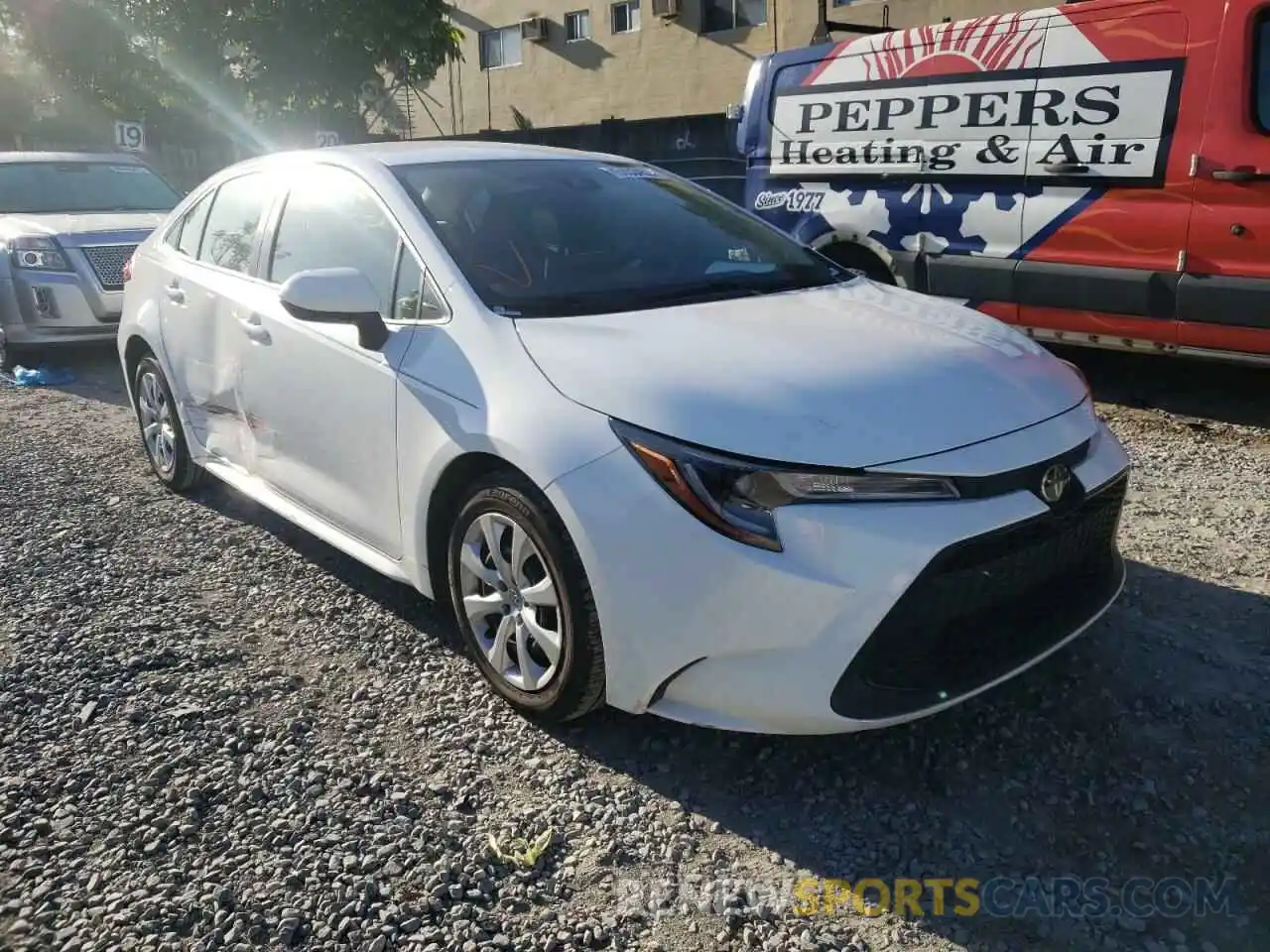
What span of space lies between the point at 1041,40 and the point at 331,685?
208 inches

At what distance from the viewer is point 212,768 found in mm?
2836

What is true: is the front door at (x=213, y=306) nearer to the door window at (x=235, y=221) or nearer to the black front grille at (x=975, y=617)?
the door window at (x=235, y=221)

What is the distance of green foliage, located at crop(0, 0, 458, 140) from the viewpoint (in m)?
16.7

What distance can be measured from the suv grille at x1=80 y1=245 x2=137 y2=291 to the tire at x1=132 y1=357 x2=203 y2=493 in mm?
3348

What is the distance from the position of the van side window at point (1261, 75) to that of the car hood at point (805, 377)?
3226 mm

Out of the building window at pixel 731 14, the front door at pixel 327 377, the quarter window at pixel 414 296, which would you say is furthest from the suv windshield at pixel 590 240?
the building window at pixel 731 14

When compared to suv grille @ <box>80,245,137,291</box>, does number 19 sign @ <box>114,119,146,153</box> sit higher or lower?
higher

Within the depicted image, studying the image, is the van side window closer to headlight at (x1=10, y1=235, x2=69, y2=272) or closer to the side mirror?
the side mirror

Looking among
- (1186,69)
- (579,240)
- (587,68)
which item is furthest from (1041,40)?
(587,68)

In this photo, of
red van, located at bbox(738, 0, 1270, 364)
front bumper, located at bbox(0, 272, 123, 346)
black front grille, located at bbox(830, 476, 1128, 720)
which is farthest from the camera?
front bumper, located at bbox(0, 272, 123, 346)

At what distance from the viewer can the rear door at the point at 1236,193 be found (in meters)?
5.34

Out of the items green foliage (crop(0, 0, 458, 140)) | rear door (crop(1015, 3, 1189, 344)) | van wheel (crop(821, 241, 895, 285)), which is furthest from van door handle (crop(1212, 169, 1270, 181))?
green foliage (crop(0, 0, 458, 140))

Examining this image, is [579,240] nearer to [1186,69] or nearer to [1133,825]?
[1133,825]

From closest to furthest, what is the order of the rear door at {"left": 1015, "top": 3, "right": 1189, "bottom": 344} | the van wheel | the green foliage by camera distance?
the rear door at {"left": 1015, "top": 3, "right": 1189, "bottom": 344} → the van wheel → the green foliage
